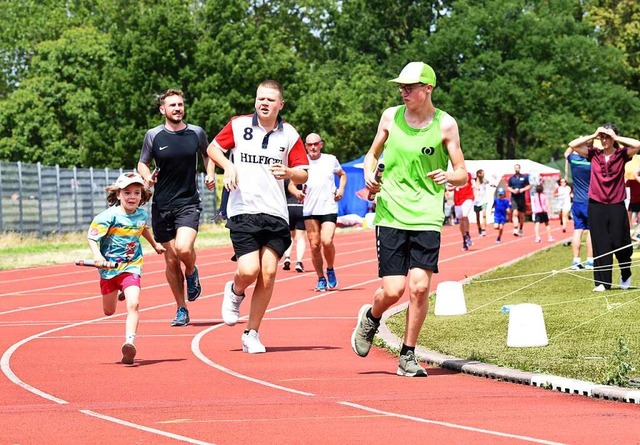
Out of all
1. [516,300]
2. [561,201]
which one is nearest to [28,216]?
[561,201]

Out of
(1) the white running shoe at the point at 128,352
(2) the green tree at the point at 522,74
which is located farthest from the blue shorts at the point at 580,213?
(2) the green tree at the point at 522,74

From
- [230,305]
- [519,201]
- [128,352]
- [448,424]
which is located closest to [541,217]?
[519,201]

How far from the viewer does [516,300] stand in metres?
Result: 16.3

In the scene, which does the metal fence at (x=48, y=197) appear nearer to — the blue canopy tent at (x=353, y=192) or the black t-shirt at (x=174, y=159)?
the blue canopy tent at (x=353, y=192)

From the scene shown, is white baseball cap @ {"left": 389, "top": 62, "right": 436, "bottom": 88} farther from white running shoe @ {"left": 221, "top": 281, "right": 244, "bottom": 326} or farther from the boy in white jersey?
white running shoe @ {"left": 221, "top": 281, "right": 244, "bottom": 326}

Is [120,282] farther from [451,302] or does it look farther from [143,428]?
[451,302]

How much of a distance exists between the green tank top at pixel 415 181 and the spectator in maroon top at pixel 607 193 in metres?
6.64

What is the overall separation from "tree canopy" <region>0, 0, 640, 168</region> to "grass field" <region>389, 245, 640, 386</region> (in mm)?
47368

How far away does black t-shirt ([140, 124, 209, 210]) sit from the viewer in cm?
1353

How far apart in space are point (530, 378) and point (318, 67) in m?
78.1

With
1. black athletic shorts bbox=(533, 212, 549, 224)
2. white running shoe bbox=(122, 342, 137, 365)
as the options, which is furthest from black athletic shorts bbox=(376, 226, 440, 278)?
black athletic shorts bbox=(533, 212, 549, 224)

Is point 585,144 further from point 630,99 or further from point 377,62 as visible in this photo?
point 377,62

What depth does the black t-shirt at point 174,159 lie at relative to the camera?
44.4 feet

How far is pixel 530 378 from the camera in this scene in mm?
9406
